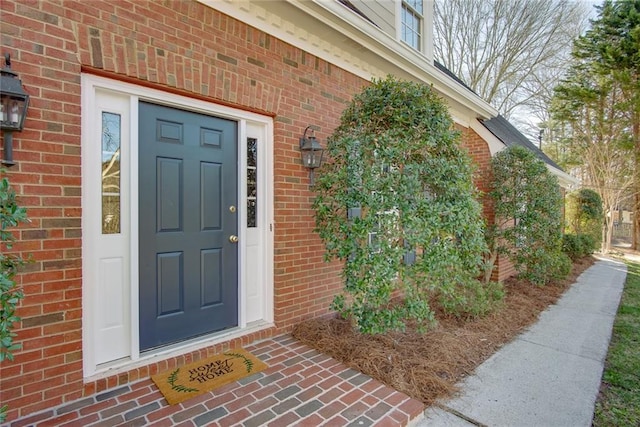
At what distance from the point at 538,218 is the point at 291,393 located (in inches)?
200

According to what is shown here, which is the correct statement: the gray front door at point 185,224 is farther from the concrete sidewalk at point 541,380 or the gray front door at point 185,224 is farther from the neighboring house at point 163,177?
the concrete sidewalk at point 541,380

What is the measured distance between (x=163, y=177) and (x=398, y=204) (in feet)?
6.66

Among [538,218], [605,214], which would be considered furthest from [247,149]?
[605,214]

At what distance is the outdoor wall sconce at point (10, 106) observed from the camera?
1.86 metres

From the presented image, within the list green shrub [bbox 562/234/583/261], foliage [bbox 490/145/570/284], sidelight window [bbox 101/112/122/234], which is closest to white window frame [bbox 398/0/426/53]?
foliage [bbox 490/145/570/284]

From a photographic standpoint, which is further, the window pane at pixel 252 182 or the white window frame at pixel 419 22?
the white window frame at pixel 419 22

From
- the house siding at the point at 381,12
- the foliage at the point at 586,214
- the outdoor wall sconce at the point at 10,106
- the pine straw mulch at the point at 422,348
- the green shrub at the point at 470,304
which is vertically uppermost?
the house siding at the point at 381,12

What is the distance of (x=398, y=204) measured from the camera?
285cm

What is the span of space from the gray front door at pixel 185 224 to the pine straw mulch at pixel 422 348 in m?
1.05

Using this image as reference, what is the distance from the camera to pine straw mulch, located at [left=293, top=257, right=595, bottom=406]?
2594 mm

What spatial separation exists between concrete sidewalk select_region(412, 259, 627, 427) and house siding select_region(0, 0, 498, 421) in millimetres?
1961

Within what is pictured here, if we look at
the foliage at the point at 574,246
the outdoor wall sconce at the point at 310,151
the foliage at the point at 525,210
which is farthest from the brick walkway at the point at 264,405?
the foliage at the point at 574,246

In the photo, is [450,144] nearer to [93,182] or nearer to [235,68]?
[235,68]

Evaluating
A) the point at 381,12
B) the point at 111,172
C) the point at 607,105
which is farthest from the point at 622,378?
the point at 607,105
